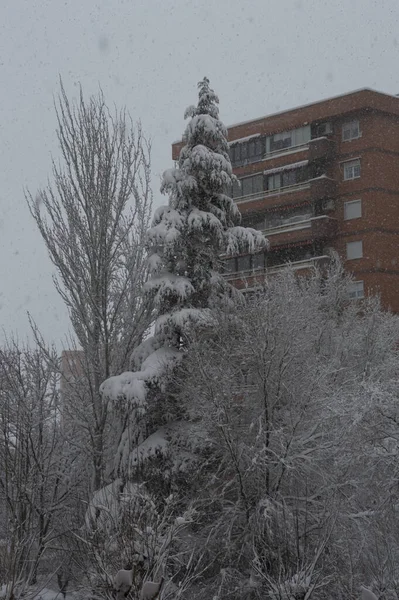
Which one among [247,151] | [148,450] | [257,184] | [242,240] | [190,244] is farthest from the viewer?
[247,151]

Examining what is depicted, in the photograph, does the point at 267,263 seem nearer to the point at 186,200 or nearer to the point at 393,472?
the point at 186,200

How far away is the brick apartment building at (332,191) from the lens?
132 ft

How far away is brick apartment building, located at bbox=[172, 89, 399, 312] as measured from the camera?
40.1m

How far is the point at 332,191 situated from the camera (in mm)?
41531

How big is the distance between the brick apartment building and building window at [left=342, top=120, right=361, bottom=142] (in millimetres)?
53

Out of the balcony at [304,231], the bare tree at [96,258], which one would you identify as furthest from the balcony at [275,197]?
the bare tree at [96,258]

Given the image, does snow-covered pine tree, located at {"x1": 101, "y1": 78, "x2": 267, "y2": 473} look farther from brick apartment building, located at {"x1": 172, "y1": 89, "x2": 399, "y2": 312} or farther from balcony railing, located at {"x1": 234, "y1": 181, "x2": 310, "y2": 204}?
balcony railing, located at {"x1": 234, "y1": 181, "x2": 310, "y2": 204}

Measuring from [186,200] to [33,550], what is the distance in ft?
28.1

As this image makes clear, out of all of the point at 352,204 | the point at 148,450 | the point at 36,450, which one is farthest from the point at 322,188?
the point at 148,450

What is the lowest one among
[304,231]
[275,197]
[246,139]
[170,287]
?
[170,287]

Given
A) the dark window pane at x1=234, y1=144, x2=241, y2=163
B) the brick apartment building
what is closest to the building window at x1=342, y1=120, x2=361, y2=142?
the brick apartment building

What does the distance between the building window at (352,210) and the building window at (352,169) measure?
1226mm

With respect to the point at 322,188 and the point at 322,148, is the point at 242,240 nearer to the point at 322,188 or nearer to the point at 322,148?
the point at 322,188

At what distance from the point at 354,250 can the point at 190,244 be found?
72.3 ft
